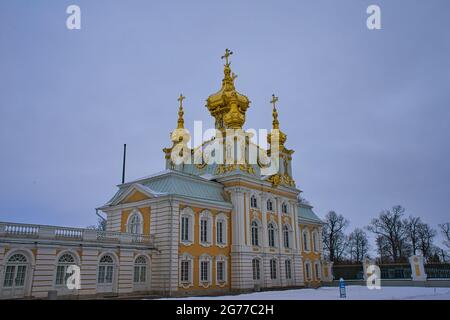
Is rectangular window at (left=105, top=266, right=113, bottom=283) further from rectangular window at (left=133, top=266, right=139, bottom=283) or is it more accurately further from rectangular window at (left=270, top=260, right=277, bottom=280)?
rectangular window at (left=270, top=260, right=277, bottom=280)

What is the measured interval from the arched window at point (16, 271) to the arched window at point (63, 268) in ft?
5.24

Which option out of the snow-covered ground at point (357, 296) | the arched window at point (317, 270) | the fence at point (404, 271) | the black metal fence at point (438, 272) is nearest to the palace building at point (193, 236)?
the arched window at point (317, 270)

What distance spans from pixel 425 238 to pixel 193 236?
43.1 metres

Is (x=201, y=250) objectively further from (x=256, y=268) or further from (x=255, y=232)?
(x=255, y=232)

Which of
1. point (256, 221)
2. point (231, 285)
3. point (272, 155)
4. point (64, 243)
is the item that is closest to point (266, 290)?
point (231, 285)

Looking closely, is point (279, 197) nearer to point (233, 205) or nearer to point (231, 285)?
point (233, 205)

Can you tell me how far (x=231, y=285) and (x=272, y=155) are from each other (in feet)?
41.1

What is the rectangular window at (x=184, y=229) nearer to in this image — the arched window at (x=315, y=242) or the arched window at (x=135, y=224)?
the arched window at (x=135, y=224)

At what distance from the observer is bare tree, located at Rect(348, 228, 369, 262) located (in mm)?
66000

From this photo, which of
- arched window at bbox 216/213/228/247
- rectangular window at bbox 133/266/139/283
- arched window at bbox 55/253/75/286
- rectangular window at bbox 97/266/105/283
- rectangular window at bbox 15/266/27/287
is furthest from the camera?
arched window at bbox 216/213/228/247

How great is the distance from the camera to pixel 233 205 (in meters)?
30.8

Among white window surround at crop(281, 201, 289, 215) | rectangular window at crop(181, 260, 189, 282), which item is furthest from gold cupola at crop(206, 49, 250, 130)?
rectangular window at crop(181, 260, 189, 282)

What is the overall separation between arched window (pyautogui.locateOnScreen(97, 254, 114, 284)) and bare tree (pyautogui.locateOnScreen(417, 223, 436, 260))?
1877 inches

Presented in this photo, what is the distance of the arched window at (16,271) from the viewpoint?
62.0ft
